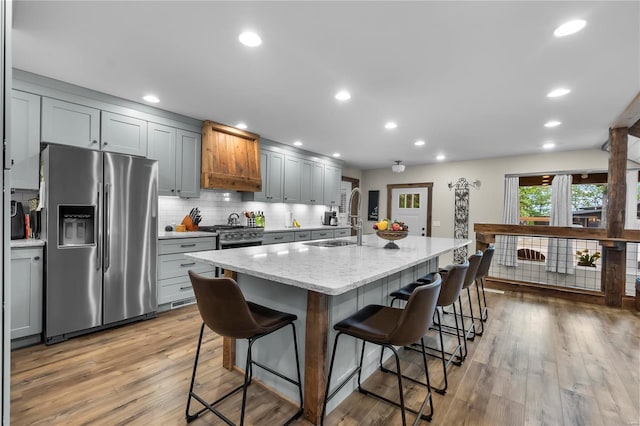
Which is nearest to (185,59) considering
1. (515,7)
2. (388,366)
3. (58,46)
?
(58,46)

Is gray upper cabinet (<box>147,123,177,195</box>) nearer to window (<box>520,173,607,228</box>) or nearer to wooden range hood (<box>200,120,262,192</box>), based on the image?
wooden range hood (<box>200,120,262,192</box>)

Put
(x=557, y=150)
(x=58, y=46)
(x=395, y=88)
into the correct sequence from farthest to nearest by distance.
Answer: (x=557, y=150), (x=395, y=88), (x=58, y=46)

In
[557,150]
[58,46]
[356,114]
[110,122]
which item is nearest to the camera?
[58,46]

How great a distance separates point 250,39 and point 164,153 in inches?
85.3

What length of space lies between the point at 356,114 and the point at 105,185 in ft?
9.18

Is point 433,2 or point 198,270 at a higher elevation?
point 433,2

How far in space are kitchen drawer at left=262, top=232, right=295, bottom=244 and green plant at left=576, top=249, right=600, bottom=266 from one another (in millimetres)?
5316

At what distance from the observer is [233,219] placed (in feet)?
15.4

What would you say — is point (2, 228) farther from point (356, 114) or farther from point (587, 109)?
point (587, 109)

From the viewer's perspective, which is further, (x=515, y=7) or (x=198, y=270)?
(x=198, y=270)

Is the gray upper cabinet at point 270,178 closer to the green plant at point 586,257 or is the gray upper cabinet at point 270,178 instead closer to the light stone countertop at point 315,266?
the light stone countertop at point 315,266

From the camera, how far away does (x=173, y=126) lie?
377 centimetres

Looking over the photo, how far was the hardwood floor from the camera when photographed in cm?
178

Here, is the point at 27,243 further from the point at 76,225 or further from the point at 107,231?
the point at 107,231
